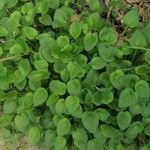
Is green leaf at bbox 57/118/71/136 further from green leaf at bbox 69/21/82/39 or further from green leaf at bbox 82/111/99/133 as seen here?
green leaf at bbox 69/21/82/39

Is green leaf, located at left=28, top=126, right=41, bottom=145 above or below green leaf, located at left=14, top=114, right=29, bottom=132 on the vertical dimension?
below

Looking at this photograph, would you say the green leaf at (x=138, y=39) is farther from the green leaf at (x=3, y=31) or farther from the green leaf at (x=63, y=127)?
the green leaf at (x=3, y=31)

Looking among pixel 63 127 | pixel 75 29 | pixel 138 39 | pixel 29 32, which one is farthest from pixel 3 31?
pixel 138 39

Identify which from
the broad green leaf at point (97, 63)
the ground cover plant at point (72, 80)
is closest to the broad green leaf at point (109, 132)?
the ground cover plant at point (72, 80)

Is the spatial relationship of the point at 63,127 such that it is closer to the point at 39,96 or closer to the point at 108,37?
the point at 39,96

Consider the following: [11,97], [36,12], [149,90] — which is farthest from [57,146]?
[36,12]

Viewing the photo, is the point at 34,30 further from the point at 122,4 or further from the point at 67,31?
the point at 122,4

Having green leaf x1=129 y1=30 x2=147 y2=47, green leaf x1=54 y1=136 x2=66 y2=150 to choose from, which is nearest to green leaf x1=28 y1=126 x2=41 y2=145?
green leaf x1=54 y1=136 x2=66 y2=150
